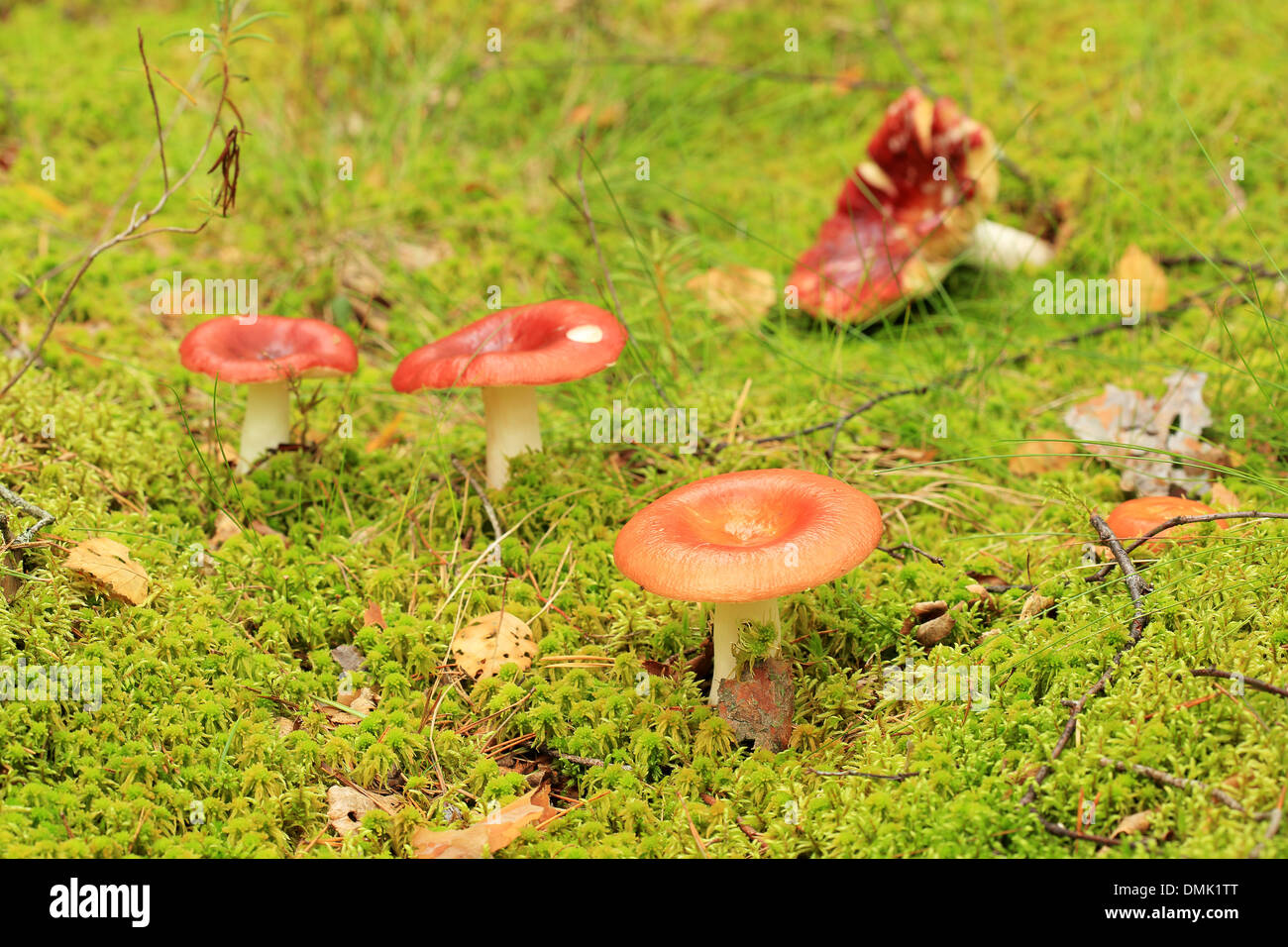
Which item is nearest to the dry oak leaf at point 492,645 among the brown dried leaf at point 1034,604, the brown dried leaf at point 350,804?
the brown dried leaf at point 350,804

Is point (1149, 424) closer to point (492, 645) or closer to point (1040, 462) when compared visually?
point (1040, 462)

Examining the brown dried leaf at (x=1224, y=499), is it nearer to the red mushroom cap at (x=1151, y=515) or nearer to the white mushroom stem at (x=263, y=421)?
the red mushroom cap at (x=1151, y=515)

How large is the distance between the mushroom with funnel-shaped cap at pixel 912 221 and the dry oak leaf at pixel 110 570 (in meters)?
3.11

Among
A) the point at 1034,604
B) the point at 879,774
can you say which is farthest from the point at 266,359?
the point at 1034,604

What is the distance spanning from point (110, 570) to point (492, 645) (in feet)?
4.00

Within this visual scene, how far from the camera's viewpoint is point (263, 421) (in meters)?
4.35

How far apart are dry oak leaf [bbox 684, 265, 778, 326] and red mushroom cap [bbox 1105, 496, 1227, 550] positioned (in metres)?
2.27

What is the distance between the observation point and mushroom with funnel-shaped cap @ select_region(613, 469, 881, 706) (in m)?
2.67

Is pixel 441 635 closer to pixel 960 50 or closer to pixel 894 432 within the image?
pixel 894 432

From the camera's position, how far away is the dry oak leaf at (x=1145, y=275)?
5257 mm

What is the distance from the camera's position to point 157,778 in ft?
9.28
